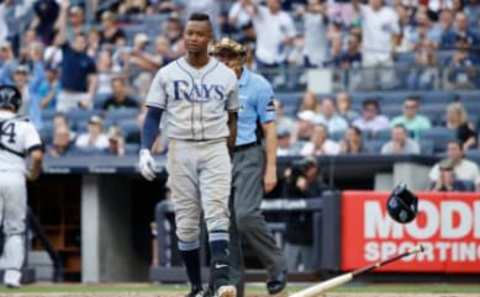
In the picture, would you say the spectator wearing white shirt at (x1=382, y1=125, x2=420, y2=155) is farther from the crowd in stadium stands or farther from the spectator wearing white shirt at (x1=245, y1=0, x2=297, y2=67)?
the spectator wearing white shirt at (x1=245, y1=0, x2=297, y2=67)

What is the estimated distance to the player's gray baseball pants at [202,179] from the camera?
35.0 feet

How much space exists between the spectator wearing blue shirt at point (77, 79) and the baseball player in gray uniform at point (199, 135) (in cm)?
1074

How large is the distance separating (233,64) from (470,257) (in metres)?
4.80

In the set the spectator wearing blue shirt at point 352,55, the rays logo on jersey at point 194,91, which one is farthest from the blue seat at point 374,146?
the rays logo on jersey at point 194,91

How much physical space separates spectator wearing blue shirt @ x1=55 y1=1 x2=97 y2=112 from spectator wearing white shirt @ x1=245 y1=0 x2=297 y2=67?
212 centimetres

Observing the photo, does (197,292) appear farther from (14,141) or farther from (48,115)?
(48,115)

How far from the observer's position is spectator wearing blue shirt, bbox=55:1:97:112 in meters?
21.5

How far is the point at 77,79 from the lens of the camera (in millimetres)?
21594

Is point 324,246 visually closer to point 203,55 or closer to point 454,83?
point 454,83

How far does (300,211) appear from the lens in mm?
16266

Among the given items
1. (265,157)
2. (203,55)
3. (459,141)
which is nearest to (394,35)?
(459,141)

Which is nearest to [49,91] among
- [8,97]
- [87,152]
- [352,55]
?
[87,152]

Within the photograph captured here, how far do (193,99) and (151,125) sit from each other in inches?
14.0

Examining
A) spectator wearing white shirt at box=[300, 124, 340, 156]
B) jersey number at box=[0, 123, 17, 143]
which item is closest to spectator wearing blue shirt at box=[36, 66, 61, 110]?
spectator wearing white shirt at box=[300, 124, 340, 156]
